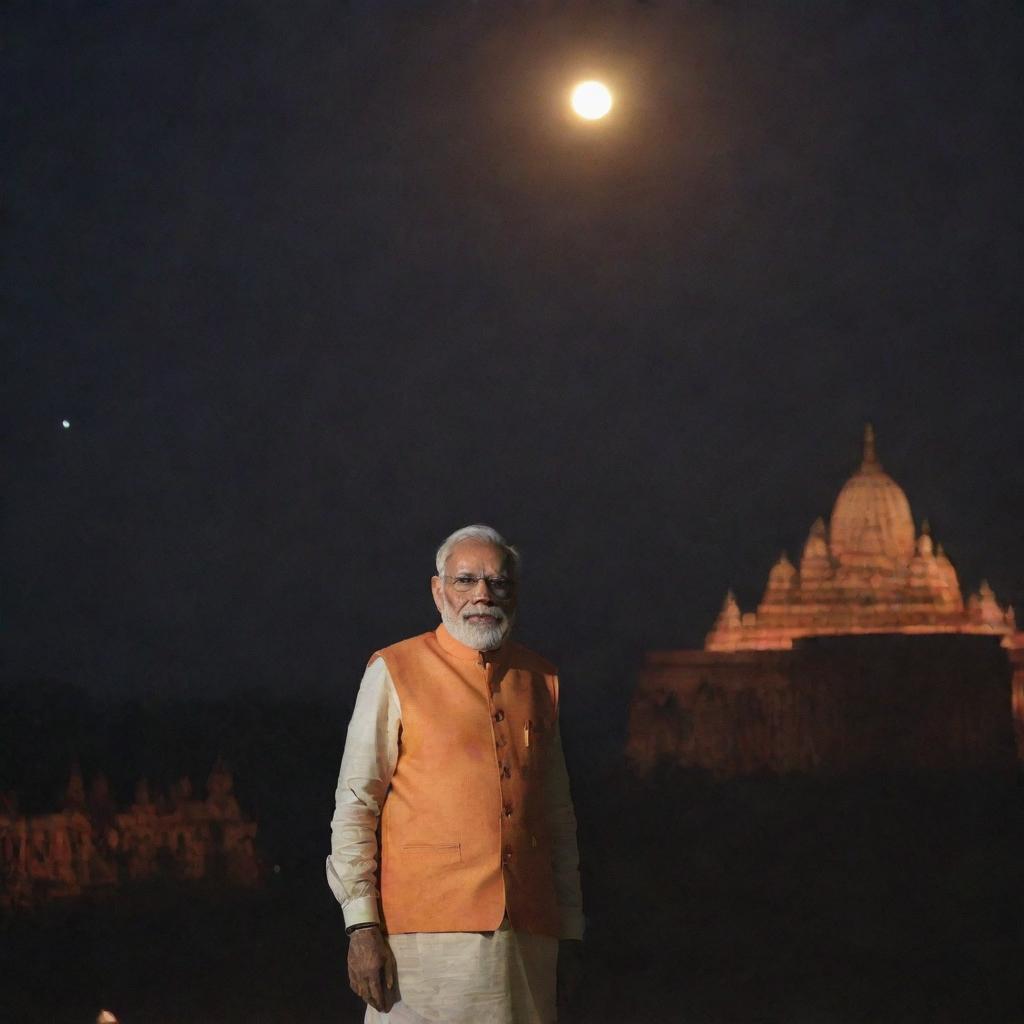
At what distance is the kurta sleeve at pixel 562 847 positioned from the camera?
8.25 feet

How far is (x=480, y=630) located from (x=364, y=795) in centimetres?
31

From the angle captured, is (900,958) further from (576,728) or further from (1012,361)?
(1012,361)

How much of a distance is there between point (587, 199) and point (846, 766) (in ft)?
6.51

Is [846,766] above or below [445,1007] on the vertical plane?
above

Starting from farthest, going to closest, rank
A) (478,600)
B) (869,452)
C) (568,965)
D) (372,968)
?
(869,452), (568,965), (478,600), (372,968)

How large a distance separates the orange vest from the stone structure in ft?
8.00

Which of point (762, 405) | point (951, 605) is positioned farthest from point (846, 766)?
point (762, 405)

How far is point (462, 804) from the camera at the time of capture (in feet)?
7.77

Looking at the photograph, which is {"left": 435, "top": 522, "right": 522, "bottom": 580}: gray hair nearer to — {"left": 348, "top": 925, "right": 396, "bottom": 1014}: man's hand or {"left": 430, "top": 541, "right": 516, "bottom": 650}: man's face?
{"left": 430, "top": 541, "right": 516, "bottom": 650}: man's face

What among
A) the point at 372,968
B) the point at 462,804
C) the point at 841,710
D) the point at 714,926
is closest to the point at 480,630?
the point at 462,804

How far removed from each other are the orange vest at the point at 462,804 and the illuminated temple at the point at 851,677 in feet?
7.95

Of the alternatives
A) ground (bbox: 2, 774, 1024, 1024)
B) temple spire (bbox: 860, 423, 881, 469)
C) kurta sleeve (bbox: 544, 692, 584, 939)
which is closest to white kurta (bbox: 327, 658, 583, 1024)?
kurta sleeve (bbox: 544, 692, 584, 939)

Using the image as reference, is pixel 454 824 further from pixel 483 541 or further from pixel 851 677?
pixel 851 677

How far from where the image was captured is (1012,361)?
16.1 feet
